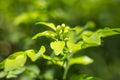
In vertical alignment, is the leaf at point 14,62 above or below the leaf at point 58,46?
below

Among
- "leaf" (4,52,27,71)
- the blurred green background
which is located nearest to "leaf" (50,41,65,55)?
"leaf" (4,52,27,71)

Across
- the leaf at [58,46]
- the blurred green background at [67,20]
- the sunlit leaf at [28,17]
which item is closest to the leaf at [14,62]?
the leaf at [58,46]

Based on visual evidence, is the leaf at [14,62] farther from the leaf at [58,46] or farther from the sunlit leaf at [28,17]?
the sunlit leaf at [28,17]

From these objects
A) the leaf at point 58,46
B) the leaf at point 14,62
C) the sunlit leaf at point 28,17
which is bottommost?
the leaf at point 14,62

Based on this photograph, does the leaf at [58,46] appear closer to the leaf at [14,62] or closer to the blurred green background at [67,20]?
the leaf at [14,62]

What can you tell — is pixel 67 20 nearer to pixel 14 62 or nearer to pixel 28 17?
pixel 28 17

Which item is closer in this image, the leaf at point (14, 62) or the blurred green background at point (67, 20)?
the leaf at point (14, 62)

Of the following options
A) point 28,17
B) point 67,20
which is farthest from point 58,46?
point 67,20

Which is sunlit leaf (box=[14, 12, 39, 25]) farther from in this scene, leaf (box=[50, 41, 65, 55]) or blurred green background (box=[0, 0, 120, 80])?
leaf (box=[50, 41, 65, 55])

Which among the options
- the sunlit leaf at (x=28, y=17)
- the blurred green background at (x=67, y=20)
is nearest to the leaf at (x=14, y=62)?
the blurred green background at (x=67, y=20)
